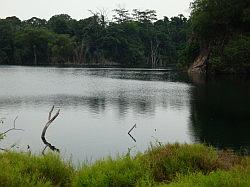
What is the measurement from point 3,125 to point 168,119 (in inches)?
455

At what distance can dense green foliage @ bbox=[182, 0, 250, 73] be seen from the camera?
7219 cm

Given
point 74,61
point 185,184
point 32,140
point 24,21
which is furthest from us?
point 24,21

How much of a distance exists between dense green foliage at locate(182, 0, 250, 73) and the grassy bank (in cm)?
6123

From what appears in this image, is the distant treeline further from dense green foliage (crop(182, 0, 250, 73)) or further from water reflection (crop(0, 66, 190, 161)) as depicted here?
water reflection (crop(0, 66, 190, 161))

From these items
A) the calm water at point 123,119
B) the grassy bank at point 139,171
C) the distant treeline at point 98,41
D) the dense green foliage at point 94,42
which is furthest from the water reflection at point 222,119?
the dense green foliage at point 94,42

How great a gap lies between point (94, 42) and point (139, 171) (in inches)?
5540

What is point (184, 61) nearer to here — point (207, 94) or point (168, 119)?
point (207, 94)

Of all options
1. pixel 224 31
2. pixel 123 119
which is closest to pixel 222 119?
pixel 123 119

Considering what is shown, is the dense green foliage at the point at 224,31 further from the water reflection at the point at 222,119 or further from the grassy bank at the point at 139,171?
the grassy bank at the point at 139,171

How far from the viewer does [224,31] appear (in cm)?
8062

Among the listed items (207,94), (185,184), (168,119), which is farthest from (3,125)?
(207,94)

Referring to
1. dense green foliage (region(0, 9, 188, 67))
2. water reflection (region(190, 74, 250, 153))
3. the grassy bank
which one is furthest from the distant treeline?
the grassy bank

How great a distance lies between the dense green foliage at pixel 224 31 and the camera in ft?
237

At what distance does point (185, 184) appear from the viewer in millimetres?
8719
